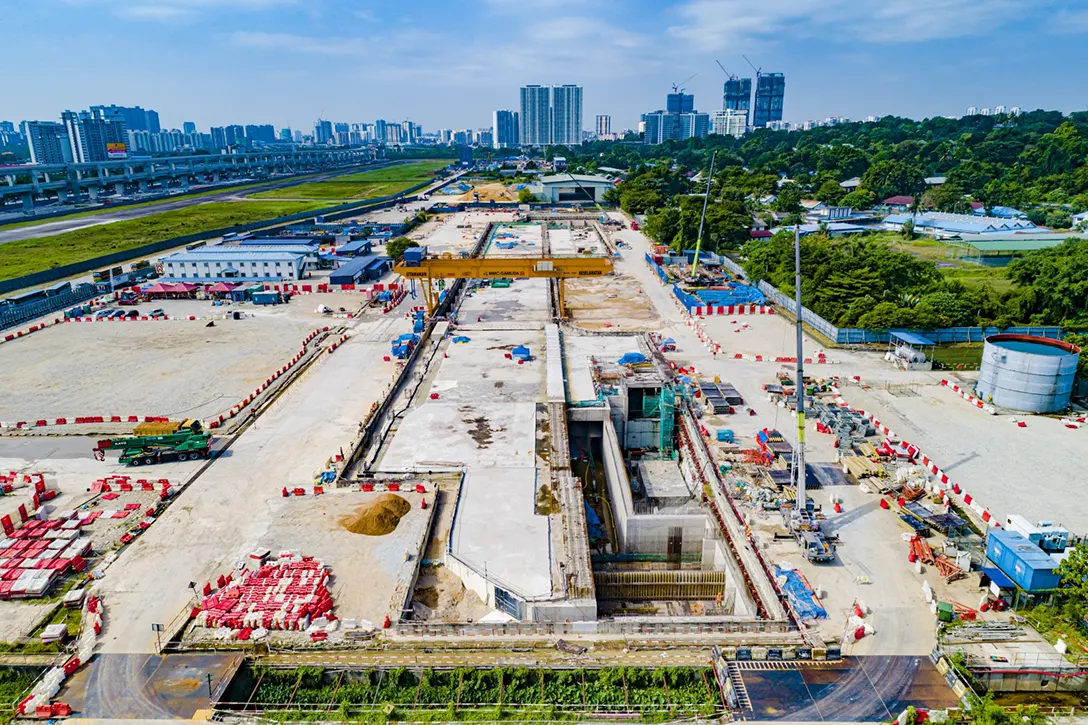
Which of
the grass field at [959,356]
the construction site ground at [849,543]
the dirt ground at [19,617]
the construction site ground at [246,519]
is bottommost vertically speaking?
the dirt ground at [19,617]

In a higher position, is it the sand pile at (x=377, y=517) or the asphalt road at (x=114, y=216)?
the asphalt road at (x=114, y=216)

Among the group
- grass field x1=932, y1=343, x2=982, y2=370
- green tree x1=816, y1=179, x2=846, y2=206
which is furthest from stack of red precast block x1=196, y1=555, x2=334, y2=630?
green tree x1=816, y1=179, x2=846, y2=206

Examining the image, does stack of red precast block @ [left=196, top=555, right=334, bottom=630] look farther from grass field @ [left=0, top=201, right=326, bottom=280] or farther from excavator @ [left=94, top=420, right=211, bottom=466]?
grass field @ [left=0, top=201, right=326, bottom=280]

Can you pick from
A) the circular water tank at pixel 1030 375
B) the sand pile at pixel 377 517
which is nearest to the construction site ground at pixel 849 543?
the circular water tank at pixel 1030 375

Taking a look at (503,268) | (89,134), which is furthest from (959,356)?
(89,134)

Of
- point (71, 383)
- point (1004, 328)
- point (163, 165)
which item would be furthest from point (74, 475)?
point (163, 165)

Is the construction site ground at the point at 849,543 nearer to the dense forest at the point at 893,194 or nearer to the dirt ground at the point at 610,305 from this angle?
the dirt ground at the point at 610,305

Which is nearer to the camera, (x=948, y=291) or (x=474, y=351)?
(x=474, y=351)

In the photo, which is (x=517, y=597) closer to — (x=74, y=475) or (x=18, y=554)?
(x=18, y=554)
